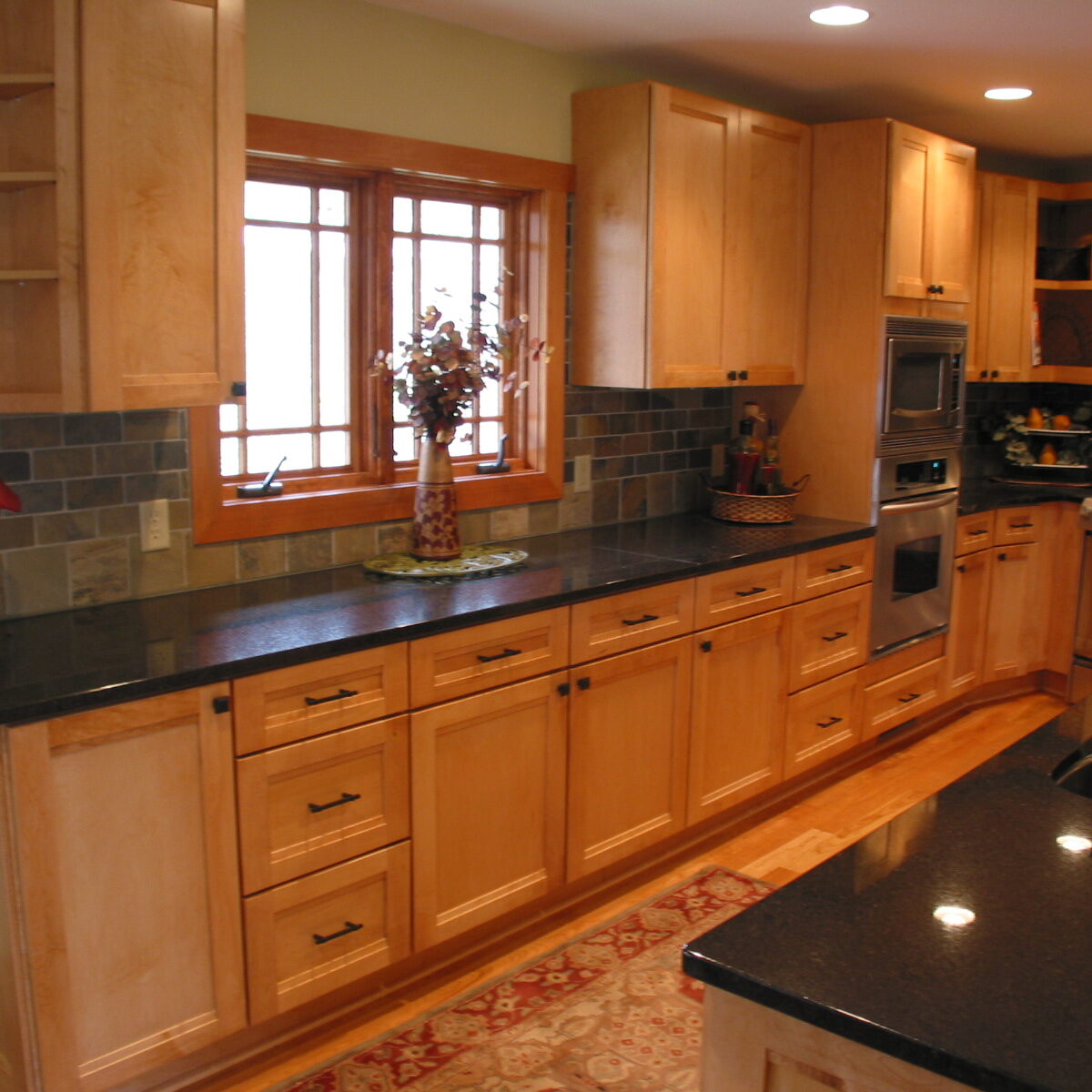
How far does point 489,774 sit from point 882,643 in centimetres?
190

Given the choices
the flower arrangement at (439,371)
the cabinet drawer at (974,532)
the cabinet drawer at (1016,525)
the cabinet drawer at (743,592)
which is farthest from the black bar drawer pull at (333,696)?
the cabinet drawer at (1016,525)

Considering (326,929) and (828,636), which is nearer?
(326,929)

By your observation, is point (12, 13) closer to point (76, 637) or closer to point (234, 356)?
point (234, 356)

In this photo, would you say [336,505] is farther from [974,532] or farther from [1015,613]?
[1015,613]

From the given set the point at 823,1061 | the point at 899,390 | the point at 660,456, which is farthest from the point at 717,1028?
the point at 899,390

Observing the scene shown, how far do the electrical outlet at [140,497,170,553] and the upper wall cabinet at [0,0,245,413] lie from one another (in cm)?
41

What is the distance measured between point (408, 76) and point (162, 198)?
108cm

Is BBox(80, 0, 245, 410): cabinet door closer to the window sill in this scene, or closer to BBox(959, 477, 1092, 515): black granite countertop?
the window sill

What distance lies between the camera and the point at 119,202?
7.04ft

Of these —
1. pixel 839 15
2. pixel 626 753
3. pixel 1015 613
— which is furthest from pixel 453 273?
pixel 1015 613

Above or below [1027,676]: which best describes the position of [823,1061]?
above

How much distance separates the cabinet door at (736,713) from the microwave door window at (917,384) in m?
1.01

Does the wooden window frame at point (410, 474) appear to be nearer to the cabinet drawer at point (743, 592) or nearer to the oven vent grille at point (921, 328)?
the cabinet drawer at point (743, 592)

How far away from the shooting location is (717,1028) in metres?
1.17
